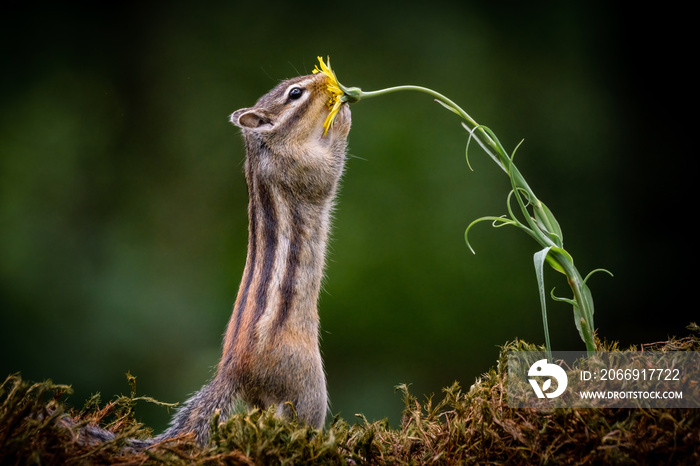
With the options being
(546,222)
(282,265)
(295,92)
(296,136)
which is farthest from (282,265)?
(546,222)

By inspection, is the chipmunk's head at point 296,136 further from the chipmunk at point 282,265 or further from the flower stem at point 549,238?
the flower stem at point 549,238

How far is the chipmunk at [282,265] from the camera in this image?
1.45 metres

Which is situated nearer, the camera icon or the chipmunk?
the camera icon

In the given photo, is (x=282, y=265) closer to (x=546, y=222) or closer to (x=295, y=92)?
(x=295, y=92)

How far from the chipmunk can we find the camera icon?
540mm

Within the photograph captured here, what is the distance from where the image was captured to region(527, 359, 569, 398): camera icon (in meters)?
1.00

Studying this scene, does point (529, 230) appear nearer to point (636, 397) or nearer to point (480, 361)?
point (636, 397)

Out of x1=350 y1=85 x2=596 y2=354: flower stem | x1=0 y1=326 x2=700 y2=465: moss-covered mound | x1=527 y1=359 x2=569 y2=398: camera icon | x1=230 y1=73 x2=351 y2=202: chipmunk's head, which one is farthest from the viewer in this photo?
x1=230 y1=73 x2=351 y2=202: chipmunk's head

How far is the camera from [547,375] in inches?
40.7

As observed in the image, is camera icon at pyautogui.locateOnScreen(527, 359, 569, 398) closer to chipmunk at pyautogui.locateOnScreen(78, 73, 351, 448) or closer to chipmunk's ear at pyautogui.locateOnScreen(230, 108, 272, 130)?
chipmunk at pyautogui.locateOnScreen(78, 73, 351, 448)

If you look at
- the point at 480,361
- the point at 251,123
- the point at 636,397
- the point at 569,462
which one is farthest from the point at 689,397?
the point at 480,361

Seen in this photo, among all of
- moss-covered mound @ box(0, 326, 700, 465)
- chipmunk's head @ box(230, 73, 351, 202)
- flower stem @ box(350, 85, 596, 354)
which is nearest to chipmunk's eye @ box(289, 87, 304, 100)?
chipmunk's head @ box(230, 73, 351, 202)

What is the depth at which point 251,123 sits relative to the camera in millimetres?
1819

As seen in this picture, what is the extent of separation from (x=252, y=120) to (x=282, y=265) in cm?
48
